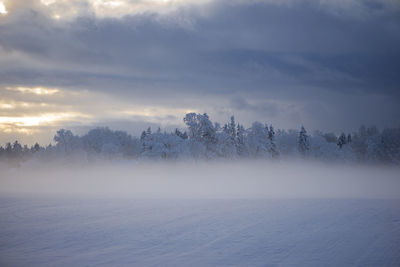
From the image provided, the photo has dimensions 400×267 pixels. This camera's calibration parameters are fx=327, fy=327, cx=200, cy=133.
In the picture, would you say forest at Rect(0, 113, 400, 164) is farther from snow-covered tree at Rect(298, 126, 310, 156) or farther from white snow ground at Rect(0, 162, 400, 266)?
white snow ground at Rect(0, 162, 400, 266)

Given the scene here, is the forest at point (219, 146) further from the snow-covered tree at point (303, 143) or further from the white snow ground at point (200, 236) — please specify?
the white snow ground at point (200, 236)

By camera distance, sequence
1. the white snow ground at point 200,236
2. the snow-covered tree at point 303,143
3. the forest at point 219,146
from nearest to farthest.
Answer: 1. the white snow ground at point 200,236
2. the forest at point 219,146
3. the snow-covered tree at point 303,143

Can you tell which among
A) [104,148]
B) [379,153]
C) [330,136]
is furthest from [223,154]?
[330,136]

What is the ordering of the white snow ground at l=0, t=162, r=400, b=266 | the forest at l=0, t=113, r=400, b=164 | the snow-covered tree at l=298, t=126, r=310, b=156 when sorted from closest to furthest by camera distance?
the white snow ground at l=0, t=162, r=400, b=266 < the forest at l=0, t=113, r=400, b=164 < the snow-covered tree at l=298, t=126, r=310, b=156

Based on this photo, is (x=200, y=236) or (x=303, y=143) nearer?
(x=200, y=236)

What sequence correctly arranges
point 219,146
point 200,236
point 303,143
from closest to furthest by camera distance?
point 200,236 < point 219,146 < point 303,143

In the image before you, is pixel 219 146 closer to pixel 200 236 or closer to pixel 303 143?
pixel 303 143

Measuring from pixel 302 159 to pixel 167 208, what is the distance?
77.9 metres

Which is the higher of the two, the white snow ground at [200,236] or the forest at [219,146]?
the forest at [219,146]

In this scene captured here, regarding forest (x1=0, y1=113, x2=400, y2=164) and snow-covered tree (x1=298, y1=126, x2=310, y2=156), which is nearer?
forest (x1=0, y1=113, x2=400, y2=164)

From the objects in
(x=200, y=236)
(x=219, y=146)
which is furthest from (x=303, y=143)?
(x=200, y=236)

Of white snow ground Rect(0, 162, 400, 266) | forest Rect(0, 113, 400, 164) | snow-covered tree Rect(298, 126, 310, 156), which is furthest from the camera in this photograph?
snow-covered tree Rect(298, 126, 310, 156)

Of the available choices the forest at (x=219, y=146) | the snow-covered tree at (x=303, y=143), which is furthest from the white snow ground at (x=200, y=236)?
the snow-covered tree at (x=303, y=143)

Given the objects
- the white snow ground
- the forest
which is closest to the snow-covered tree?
the forest
